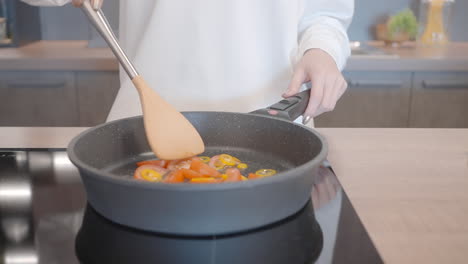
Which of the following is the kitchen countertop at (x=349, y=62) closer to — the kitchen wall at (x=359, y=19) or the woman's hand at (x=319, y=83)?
the kitchen wall at (x=359, y=19)

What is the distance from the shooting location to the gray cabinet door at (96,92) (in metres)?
2.02

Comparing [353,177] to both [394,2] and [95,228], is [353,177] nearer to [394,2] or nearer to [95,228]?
[95,228]

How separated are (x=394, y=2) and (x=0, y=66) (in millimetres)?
1761

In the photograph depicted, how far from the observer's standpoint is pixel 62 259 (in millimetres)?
513

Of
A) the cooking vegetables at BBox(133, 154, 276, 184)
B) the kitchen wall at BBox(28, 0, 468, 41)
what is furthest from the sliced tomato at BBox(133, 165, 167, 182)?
the kitchen wall at BBox(28, 0, 468, 41)

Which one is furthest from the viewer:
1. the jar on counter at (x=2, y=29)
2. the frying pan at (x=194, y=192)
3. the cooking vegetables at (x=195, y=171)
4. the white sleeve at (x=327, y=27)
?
the jar on counter at (x=2, y=29)

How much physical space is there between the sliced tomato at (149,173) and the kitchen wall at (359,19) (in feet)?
6.44

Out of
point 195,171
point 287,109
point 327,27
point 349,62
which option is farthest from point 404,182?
point 349,62

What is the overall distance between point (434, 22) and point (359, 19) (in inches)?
13.4

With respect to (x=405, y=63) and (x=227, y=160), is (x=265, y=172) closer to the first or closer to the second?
(x=227, y=160)

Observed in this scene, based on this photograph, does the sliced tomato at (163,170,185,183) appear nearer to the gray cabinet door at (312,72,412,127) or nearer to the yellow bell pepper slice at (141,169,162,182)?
the yellow bell pepper slice at (141,169,162,182)

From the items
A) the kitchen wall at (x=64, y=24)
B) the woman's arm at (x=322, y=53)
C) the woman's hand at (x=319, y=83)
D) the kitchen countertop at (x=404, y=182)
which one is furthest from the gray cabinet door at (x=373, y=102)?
the kitchen wall at (x=64, y=24)

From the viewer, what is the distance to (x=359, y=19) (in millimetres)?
2523

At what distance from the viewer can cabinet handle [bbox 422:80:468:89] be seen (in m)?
1.98
